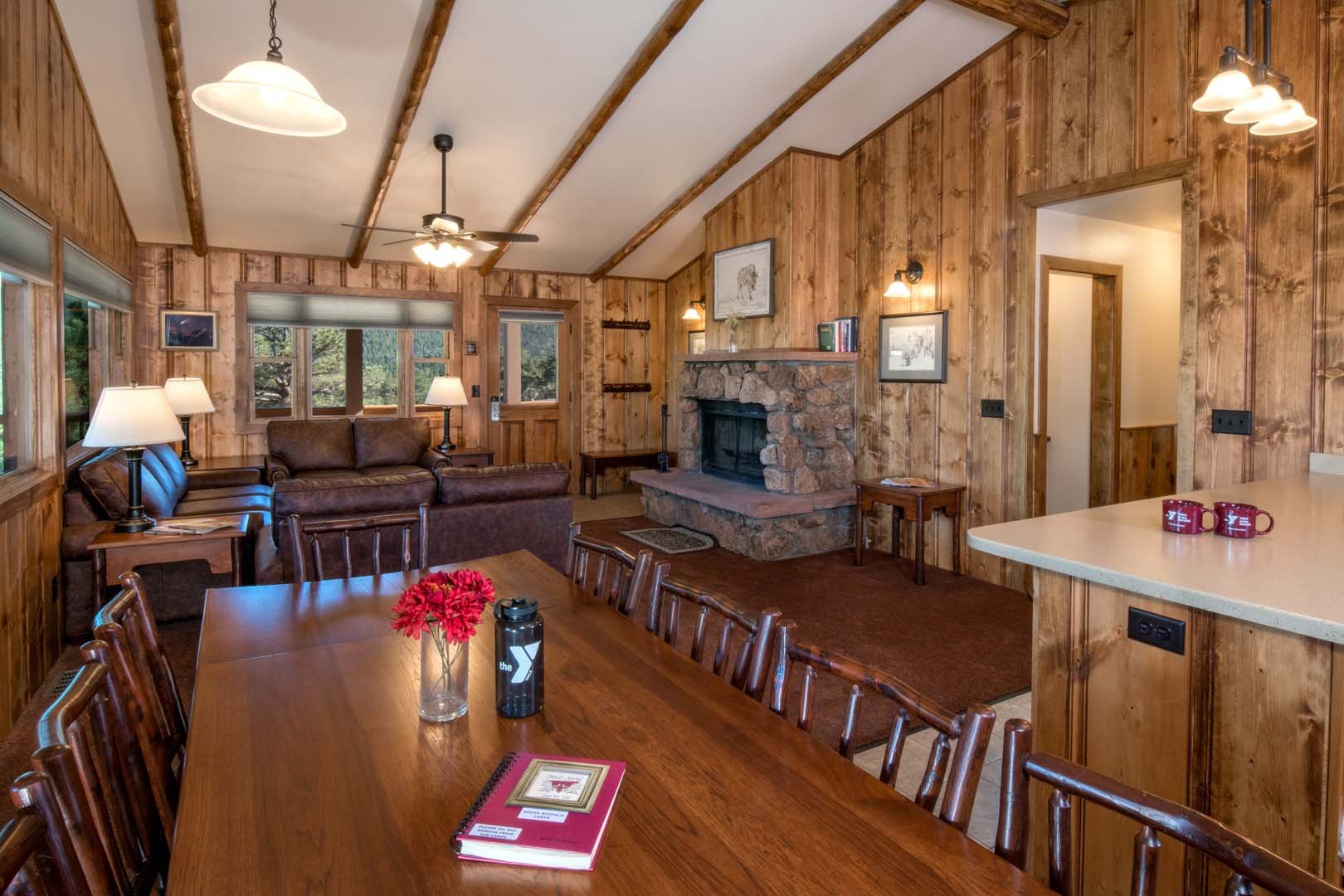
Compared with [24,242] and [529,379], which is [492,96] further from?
[529,379]

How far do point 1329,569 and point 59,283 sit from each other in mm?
4975

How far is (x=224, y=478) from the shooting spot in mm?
6133

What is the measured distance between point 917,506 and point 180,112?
199 inches

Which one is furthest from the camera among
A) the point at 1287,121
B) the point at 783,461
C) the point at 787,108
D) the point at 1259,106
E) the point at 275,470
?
the point at 275,470

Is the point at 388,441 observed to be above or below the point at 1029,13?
below

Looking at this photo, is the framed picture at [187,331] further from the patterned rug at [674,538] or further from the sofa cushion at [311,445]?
the patterned rug at [674,538]

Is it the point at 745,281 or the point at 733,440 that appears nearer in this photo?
the point at 745,281

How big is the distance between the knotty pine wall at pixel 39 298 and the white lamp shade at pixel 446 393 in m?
2.90

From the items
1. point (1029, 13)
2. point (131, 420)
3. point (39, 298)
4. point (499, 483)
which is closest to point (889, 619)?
point (499, 483)

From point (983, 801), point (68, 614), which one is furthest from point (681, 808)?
point (68, 614)

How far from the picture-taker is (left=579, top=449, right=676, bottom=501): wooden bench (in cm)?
830

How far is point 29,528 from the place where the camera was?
3.24m

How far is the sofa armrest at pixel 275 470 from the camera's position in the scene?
6.16m

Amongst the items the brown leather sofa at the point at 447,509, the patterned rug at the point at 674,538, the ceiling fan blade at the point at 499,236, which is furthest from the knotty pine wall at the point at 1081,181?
the brown leather sofa at the point at 447,509
